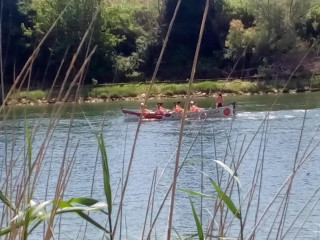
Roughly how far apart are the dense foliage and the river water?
32.7 ft

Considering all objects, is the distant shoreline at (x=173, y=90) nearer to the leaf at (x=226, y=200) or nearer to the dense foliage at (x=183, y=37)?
the dense foliage at (x=183, y=37)

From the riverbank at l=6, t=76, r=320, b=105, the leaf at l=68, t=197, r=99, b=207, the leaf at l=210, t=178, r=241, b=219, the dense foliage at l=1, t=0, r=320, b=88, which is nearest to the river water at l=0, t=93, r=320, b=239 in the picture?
the leaf at l=210, t=178, r=241, b=219

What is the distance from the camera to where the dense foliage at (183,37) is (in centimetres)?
4675

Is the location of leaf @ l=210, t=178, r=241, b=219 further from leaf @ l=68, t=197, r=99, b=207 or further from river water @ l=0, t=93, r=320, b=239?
leaf @ l=68, t=197, r=99, b=207

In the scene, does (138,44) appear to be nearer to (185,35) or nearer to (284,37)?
(185,35)

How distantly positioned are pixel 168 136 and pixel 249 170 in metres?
10.4

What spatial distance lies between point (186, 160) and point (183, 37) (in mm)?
39753

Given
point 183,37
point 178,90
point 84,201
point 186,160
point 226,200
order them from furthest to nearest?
1. point 183,37
2. point 178,90
3. point 186,160
4. point 226,200
5. point 84,201

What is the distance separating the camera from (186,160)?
14.7 m

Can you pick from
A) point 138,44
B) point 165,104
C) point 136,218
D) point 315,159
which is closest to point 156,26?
point 138,44

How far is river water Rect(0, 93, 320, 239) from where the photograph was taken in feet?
22.2

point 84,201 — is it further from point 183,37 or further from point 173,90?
point 183,37

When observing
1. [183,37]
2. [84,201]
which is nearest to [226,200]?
[84,201]

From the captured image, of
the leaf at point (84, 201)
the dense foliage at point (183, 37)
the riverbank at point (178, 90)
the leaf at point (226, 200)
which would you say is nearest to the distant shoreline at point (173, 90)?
the riverbank at point (178, 90)
